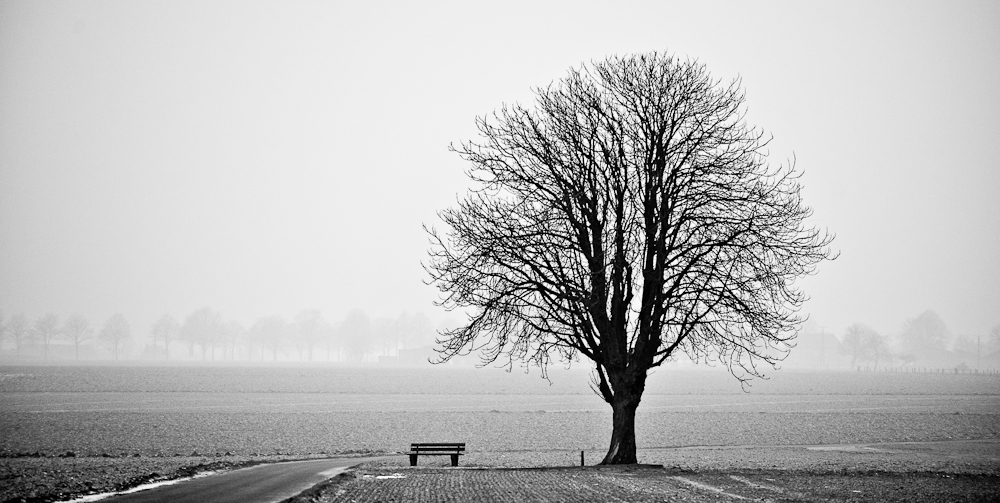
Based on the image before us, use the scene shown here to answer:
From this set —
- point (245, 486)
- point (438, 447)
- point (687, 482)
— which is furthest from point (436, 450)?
point (687, 482)

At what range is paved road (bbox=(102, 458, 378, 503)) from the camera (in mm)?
14000

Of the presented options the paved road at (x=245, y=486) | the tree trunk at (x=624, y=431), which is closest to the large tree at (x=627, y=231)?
the tree trunk at (x=624, y=431)

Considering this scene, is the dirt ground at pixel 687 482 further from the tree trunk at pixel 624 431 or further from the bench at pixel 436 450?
the bench at pixel 436 450

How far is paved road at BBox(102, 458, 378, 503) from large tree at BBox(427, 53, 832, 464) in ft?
18.3

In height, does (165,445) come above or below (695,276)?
below

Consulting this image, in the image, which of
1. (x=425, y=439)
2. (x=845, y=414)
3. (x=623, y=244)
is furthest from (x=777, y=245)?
(x=845, y=414)

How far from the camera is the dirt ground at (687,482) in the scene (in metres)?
14.8

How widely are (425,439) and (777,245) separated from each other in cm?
2124

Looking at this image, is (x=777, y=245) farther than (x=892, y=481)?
Yes

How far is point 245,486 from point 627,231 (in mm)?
13048

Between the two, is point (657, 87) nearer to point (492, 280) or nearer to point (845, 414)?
point (492, 280)

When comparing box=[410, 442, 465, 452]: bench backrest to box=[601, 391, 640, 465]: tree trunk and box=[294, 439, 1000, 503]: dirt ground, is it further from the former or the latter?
Answer: box=[601, 391, 640, 465]: tree trunk

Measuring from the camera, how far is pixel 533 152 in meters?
20.5

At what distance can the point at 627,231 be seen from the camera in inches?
828
